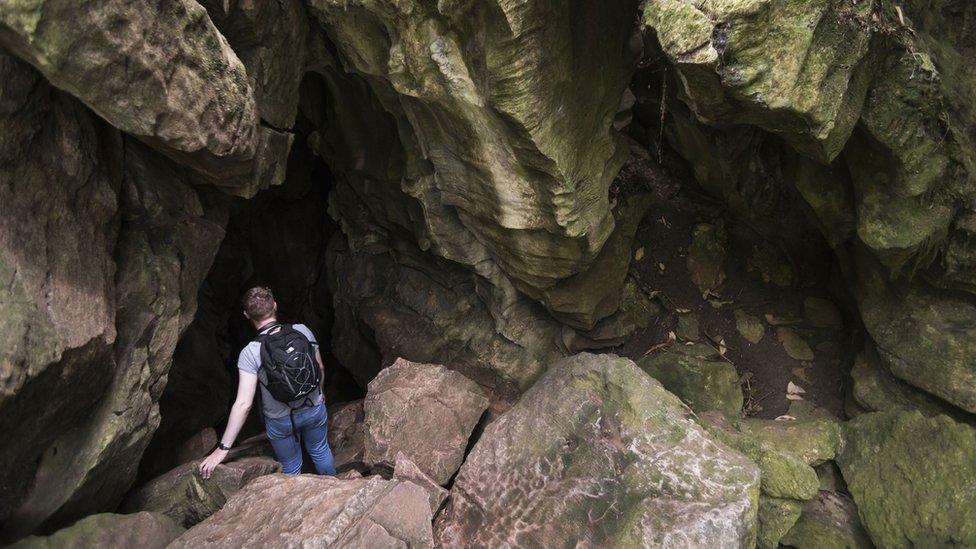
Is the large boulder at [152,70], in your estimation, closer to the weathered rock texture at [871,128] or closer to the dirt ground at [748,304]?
the weathered rock texture at [871,128]

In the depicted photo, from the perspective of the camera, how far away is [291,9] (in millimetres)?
5219

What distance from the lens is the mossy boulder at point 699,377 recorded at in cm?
667

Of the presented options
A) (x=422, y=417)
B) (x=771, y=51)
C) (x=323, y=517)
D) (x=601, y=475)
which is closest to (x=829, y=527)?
(x=601, y=475)

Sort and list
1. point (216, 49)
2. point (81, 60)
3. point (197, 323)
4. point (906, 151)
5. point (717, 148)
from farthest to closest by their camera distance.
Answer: point (197, 323)
point (717, 148)
point (906, 151)
point (216, 49)
point (81, 60)

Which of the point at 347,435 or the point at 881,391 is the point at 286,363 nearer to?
the point at 347,435

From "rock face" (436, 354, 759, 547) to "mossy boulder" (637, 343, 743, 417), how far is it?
2.15m

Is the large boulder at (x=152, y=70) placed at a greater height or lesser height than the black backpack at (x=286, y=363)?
greater

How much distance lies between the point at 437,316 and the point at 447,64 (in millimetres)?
4401

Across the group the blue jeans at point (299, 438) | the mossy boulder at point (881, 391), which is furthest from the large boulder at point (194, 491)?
the mossy boulder at point (881, 391)

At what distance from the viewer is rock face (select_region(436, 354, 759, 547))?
3.99 m

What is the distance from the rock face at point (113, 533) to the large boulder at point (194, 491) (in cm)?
50

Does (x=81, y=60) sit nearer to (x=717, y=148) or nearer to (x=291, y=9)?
(x=291, y=9)

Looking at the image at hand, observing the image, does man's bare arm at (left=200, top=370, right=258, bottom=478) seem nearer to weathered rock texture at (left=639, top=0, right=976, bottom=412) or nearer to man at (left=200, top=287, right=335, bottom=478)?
man at (left=200, top=287, right=335, bottom=478)

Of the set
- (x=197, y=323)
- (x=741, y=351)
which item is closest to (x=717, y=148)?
(x=741, y=351)
